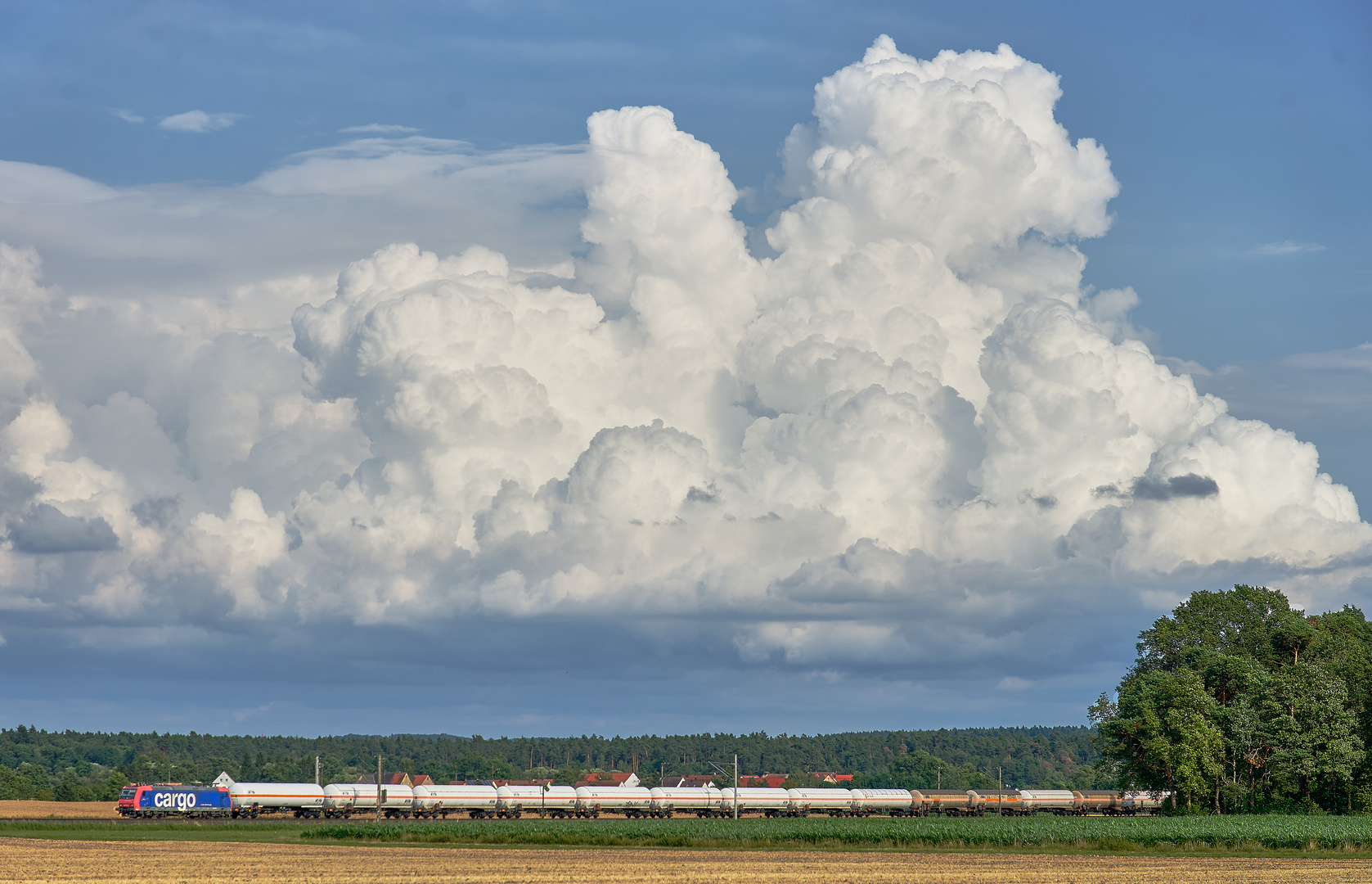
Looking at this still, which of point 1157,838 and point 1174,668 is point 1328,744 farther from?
point 1157,838

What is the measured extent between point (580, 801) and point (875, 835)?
245 feet

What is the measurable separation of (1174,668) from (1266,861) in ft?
237

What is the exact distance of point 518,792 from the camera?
507ft

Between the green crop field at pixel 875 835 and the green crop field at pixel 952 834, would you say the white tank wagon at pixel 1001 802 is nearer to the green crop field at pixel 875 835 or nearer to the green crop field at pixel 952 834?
the green crop field at pixel 875 835

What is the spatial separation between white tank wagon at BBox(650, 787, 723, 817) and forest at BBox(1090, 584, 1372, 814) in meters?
49.4

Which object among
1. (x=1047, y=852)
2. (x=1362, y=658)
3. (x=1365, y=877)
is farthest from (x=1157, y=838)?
(x=1362, y=658)

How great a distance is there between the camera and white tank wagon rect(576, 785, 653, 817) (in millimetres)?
159000

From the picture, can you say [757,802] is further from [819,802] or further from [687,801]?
[819,802]

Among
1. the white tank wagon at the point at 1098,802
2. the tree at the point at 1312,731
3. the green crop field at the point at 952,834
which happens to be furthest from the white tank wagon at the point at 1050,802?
the green crop field at the point at 952,834

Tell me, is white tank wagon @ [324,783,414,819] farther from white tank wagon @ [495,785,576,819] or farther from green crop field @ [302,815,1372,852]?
green crop field @ [302,815,1372,852]

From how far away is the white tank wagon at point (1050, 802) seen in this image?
183 meters

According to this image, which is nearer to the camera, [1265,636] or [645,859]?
[645,859]

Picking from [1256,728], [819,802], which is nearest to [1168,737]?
[1256,728]

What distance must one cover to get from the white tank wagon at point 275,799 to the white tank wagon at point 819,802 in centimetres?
5619
